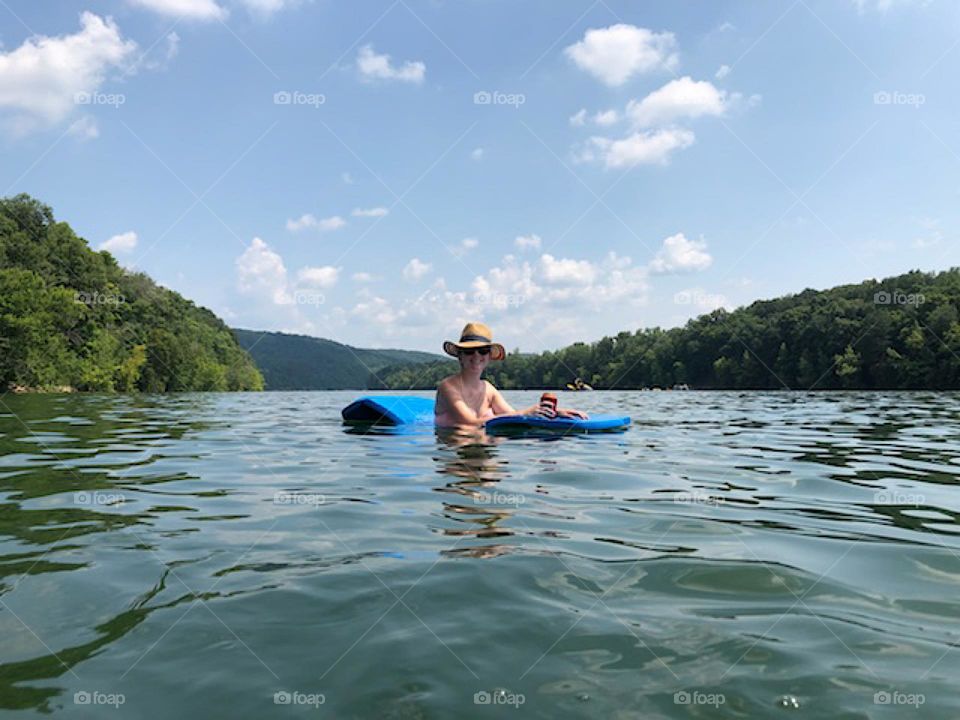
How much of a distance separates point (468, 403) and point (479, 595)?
706 centimetres

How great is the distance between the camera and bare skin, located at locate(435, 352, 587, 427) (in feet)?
32.4

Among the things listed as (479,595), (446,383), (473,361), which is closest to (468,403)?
(446,383)

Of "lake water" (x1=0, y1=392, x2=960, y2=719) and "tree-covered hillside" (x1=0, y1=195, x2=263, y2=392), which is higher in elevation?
"tree-covered hillside" (x1=0, y1=195, x2=263, y2=392)

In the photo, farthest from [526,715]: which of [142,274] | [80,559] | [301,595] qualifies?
[142,274]

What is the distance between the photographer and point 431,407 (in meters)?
13.0

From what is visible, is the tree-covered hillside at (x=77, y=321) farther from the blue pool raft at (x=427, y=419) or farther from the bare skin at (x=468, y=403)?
the bare skin at (x=468, y=403)

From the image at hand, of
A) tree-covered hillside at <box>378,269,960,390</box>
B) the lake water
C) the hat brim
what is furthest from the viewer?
tree-covered hillside at <box>378,269,960,390</box>

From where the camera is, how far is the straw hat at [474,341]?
8.90m

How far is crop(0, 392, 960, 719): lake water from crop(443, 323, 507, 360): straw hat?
249 centimetres

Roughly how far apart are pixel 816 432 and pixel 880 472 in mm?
5588

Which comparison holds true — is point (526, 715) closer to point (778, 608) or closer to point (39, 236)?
point (778, 608)

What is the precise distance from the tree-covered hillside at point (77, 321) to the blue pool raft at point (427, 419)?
45980 mm

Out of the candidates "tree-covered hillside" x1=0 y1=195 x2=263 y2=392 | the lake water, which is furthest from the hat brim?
"tree-covered hillside" x1=0 y1=195 x2=263 y2=392

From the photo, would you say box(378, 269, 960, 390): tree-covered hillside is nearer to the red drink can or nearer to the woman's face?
the red drink can
